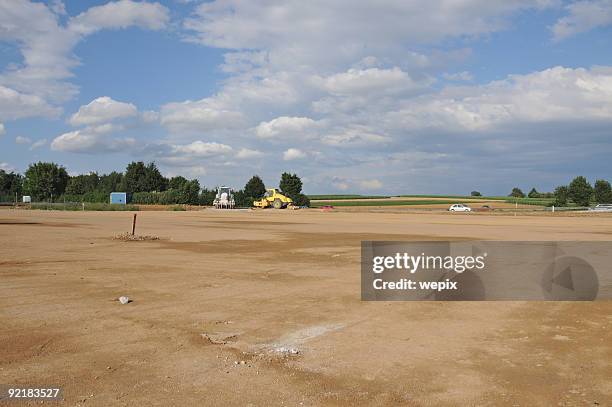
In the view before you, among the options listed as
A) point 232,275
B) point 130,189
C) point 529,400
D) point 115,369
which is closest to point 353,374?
point 529,400

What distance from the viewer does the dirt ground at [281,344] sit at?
581cm

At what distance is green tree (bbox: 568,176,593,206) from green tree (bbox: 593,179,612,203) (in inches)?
401

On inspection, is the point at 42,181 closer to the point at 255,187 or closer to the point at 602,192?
the point at 255,187

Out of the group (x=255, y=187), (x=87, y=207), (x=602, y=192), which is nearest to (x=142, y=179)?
(x=255, y=187)

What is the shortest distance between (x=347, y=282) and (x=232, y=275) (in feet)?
11.1

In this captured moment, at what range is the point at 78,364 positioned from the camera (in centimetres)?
662

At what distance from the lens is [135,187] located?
117m

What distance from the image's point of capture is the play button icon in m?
12.0

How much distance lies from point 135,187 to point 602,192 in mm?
107920

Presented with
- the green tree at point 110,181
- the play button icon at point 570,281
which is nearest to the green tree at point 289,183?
the green tree at point 110,181

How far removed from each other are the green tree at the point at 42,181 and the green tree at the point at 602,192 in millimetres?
118929

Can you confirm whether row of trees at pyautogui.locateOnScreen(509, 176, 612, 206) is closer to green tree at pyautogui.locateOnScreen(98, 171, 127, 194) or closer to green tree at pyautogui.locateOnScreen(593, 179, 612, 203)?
green tree at pyautogui.locateOnScreen(593, 179, 612, 203)

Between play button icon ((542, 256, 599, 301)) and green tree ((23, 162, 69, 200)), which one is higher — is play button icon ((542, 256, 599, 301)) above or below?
below

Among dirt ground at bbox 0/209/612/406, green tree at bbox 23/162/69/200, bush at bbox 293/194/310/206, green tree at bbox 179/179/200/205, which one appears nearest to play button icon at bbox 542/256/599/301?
dirt ground at bbox 0/209/612/406
